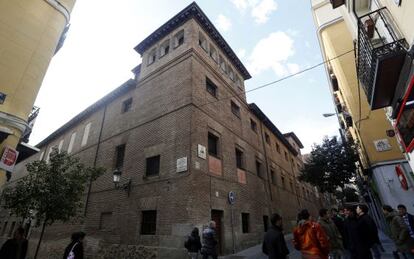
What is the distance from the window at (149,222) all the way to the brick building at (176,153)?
0.04 meters

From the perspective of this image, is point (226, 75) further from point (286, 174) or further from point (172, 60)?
point (286, 174)

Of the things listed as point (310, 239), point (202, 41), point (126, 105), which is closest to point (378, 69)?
point (310, 239)

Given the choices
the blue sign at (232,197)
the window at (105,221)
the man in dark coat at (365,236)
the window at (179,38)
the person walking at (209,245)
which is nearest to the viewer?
the man in dark coat at (365,236)

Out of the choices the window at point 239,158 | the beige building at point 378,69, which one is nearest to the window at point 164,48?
the window at point 239,158

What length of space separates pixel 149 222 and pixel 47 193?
4.07 metres

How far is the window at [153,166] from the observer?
10.6 meters

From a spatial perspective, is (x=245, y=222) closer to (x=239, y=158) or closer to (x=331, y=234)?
(x=239, y=158)

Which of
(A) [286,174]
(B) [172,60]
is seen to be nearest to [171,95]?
(B) [172,60]

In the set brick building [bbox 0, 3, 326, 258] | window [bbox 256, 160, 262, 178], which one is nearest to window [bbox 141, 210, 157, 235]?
brick building [bbox 0, 3, 326, 258]

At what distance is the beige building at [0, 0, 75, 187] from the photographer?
18.8 ft

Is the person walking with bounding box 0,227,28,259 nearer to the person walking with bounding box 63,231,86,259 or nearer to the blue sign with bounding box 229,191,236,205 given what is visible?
the person walking with bounding box 63,231,86,259

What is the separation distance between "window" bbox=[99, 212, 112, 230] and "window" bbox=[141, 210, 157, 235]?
7.74 feet

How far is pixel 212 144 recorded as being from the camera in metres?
11.7

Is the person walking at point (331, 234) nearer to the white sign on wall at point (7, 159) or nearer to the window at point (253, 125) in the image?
the white sign on wall at point (7, 159)
